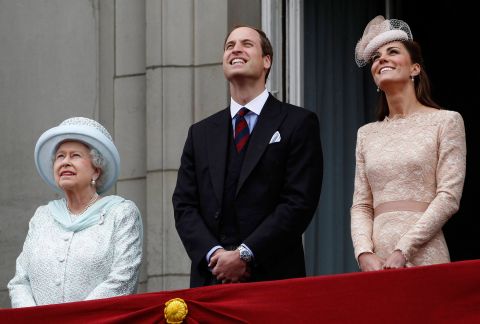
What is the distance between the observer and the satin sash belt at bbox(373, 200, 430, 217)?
876 cm

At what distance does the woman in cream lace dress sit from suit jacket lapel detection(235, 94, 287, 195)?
19.0 inches

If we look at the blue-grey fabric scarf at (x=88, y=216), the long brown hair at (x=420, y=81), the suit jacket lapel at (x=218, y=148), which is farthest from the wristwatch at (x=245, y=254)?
the long brown hair at (x=420, y=81)

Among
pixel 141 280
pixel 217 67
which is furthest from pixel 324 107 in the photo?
pixel 141 280

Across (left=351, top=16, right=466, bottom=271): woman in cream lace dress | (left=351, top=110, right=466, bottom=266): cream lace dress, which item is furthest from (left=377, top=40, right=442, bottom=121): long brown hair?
(left=351, top=110, right=466, bottom=266): cream lace dress

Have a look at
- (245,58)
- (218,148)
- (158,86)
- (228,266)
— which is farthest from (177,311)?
(158,86)

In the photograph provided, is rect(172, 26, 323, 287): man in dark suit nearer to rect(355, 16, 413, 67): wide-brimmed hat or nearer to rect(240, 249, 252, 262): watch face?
rect(240, 249, 252, 262): watch face

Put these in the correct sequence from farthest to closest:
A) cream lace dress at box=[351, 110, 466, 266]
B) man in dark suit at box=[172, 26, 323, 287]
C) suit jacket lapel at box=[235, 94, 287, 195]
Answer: suit jacket lapel at box=[235, 94, 287, 195]
man in dark suit at box=[172, 26, 323, 287]
cream lace dress at box=[351, 110, 466, 266]

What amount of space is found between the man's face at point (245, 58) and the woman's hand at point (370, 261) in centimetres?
123

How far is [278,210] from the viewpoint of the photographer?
28.9 feet

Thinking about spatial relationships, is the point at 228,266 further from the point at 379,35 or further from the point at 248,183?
the point at 379,35

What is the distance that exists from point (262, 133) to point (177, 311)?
1.26m

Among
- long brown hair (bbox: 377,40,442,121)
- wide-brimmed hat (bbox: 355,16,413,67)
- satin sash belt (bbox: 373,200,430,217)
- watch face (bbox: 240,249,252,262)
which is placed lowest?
watch face (bbox: 240,249,252,262)

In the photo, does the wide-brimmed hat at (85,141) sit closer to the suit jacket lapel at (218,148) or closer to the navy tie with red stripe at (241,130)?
the suit jacket lapel at (218,148)

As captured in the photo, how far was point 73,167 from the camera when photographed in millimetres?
9219
